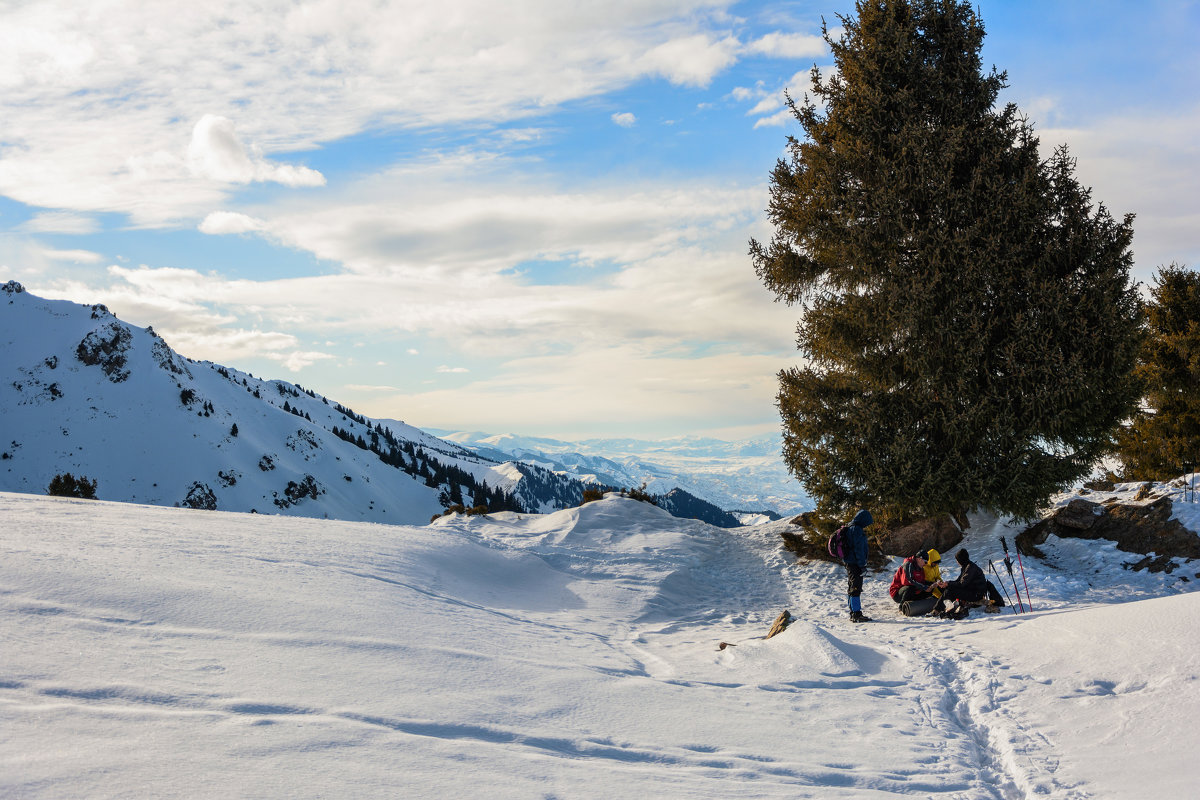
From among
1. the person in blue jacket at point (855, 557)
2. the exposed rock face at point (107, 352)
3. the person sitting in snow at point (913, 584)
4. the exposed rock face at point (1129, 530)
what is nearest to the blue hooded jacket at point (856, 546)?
the person in blue jacket at point (855, 557)

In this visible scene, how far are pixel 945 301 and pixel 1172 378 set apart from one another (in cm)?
1571

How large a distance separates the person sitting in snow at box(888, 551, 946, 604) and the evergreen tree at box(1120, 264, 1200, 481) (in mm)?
15041

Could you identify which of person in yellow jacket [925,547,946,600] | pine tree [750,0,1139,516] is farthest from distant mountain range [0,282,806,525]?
person in yellow jacket [925,547,946,600]

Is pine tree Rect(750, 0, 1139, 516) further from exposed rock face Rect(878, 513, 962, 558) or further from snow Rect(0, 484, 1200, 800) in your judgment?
snow Rect(0, 484, 1200, 800)

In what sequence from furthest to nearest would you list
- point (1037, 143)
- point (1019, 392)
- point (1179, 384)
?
point (1179, 384) → point (1037, 143) → point (1019, 392)

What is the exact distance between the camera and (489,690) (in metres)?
5.98

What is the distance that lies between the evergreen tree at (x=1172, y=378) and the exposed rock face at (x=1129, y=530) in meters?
8.74

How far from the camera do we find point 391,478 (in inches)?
6053

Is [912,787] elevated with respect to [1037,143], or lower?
lower

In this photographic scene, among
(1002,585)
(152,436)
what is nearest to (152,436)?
(152,436)

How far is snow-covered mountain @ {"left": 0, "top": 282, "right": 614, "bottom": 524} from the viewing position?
10588 cm

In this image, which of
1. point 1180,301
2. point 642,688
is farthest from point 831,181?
point 1180,301

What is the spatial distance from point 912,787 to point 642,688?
9.11ft

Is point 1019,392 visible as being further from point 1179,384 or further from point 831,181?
point 1179,384
